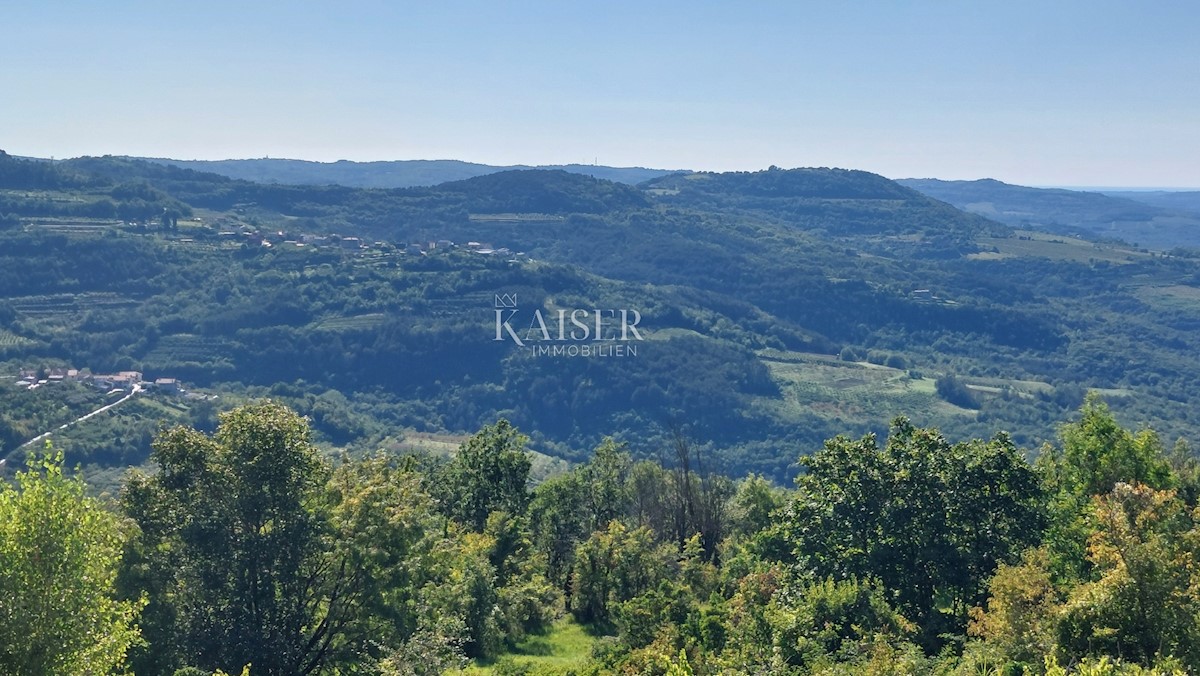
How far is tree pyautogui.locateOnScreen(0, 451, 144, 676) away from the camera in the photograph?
56.7 ft

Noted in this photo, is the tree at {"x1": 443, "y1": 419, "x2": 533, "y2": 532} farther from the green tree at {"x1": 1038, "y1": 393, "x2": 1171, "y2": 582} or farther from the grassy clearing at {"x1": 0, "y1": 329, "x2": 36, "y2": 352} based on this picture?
the grassy clearing at {"x1": 0, "y1": 329, "x2": 36, "y2": 352}

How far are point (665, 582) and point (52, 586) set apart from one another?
23.6 meters

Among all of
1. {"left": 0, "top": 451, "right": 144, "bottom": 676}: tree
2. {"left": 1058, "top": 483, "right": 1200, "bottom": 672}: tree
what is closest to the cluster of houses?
{"left": 0, "top": 451, "right": 144, "bottom": 676}: tree

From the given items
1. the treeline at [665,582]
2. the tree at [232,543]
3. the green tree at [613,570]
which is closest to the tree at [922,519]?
the treeline at [665,582]

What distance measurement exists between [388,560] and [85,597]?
11933 millimetres

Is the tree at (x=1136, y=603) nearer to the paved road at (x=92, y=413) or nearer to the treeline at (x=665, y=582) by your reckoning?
the treeline at (x=665, y=582)

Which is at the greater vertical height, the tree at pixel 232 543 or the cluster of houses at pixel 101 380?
the tree at pixel 232 543

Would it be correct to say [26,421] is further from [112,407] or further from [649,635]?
[649,635]

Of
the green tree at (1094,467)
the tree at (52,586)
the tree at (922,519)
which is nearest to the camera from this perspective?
the tree at (52,586)

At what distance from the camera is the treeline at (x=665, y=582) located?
19.1m

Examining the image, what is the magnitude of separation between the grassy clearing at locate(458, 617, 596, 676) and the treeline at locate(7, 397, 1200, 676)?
0.97 meters

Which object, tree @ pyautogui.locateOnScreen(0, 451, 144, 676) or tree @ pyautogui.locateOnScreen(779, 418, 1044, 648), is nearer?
tree @ pyautogui.locateOnScreen(0, 451, 144, 676)

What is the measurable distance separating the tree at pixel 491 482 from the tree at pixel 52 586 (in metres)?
35.0

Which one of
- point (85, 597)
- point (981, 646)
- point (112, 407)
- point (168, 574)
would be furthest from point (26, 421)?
point (981, 646)
